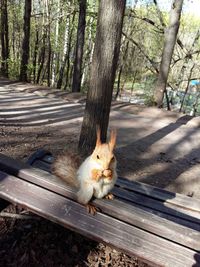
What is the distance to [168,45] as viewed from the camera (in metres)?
11.3

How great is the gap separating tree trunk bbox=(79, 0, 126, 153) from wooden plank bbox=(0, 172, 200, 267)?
6.44 feet

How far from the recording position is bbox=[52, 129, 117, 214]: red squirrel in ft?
7.66

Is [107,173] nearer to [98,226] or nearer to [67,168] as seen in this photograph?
[98,226]

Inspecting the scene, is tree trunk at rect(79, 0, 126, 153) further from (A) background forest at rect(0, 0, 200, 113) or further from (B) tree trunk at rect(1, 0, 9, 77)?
(B) tree trunk at rect(1, 0, 9, 77)

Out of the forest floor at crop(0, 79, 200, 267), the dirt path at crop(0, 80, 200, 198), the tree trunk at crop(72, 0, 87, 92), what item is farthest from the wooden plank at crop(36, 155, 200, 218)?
the tree trunk at crop(72, 0, 87, 92)

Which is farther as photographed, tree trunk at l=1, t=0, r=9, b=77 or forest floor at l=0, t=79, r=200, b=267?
tree trunk at l=1, t=0, r=9, b=77

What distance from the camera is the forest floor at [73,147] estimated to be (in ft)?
10.2

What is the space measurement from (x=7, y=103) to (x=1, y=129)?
11.2 feet

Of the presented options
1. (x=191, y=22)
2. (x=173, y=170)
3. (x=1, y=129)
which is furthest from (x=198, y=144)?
(x=191, y=22)

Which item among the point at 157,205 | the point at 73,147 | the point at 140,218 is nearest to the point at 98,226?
the point at 140,218

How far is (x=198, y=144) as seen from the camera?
7723 mm

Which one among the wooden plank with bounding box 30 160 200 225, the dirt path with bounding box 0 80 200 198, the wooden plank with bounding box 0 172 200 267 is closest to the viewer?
the wooden plank with bounding box 0 172 200 267

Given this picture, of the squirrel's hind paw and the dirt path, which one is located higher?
the squirrel's hind paw

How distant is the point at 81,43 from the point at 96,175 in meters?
11.6
